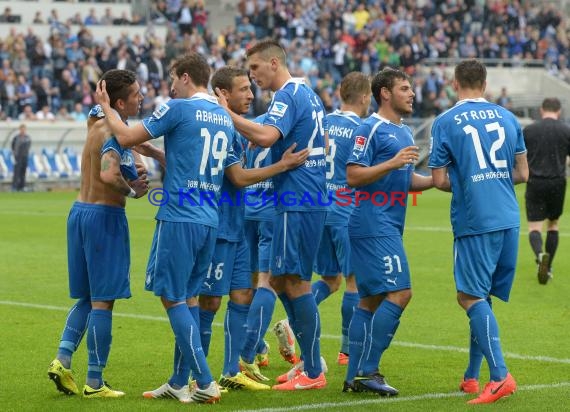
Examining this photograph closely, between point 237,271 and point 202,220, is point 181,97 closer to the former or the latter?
point 202,220

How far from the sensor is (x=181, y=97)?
7629mm

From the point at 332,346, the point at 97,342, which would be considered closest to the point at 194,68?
the point at 97,342

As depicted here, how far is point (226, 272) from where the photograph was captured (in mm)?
8133

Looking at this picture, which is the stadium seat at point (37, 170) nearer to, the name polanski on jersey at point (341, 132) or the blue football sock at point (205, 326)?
the name polanski on jersey at point (341, 132)

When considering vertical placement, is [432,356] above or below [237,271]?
below

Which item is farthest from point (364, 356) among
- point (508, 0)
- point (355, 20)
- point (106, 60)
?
point (508, 0)

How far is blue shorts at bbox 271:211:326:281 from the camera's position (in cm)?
791

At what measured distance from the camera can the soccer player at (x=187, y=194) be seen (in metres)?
7.41

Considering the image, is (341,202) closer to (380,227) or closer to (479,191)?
(380,227)

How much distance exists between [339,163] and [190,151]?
2.43 meters

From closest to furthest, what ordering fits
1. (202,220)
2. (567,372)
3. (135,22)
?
1. (202,220)
2. (567,372)
3. (135,22)

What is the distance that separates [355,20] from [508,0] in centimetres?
877

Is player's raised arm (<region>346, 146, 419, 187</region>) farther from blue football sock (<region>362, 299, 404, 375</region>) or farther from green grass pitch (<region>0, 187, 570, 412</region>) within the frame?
blue football sock (<region>362, 299, 404, 375</region>)

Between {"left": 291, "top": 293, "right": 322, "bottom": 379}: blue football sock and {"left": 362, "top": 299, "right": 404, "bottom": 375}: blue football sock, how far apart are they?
423 mm
